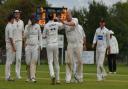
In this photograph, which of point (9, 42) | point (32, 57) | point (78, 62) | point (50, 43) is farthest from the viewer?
point (9, 42)

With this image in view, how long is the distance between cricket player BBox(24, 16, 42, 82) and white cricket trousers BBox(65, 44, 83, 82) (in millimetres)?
1176

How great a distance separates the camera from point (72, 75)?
23.7 metres

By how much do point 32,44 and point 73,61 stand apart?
171cm

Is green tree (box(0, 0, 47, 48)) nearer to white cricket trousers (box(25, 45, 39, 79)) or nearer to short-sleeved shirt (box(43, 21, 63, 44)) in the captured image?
white cricket trousers (box(25, 45, 39, 79))

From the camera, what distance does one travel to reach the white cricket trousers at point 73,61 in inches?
870

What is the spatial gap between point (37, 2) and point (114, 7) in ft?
65.7

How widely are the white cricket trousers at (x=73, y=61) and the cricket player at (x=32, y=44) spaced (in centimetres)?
118

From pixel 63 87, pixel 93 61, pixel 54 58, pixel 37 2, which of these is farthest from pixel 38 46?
pixel 37 2

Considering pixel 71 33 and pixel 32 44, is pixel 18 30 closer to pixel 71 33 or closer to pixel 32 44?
pixel 32 44

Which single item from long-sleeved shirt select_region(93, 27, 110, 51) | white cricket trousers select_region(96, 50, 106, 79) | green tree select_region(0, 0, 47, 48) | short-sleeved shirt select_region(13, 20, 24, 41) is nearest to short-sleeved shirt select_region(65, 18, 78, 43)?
short-sleeved shirt select_region(13, 20, 24, 41)

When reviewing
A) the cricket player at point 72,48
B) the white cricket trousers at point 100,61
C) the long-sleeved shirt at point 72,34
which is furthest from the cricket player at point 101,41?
the long-sleeved shirt at point 72,34

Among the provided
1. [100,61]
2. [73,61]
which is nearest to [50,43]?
[73,61]

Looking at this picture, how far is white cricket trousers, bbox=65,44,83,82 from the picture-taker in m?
22.1

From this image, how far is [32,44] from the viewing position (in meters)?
22.0
